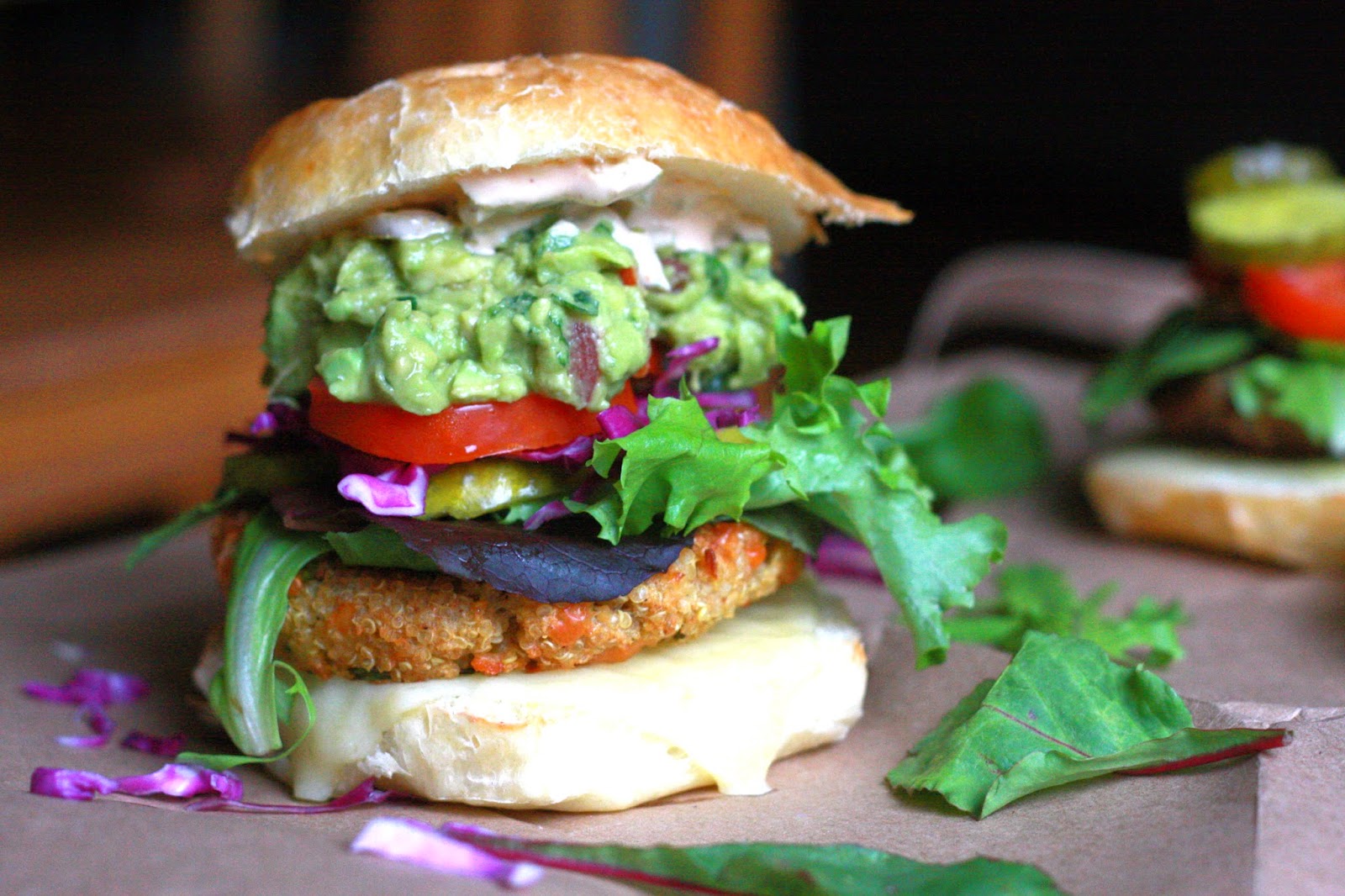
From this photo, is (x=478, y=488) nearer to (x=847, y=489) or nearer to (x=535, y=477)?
(x=535, y=477)

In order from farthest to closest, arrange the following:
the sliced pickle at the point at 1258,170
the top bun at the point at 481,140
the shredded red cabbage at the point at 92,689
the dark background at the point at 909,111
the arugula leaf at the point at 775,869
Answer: the dark background at the point at 909,111
the sliced pickle at the point at 1258,170
the shredded red cabbage at the point at 92,689
the top bun at the point at 481,140
the arugula leaf at the point at 775,869

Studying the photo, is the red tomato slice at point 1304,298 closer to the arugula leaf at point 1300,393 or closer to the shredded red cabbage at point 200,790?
the arugula leaf at point 1300,393

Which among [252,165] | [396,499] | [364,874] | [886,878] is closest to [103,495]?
[252,165]

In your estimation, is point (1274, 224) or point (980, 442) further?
point (980, 442)

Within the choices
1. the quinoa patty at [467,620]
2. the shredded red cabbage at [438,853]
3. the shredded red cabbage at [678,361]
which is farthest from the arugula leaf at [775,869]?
the shredded red cabbage at [678,361]

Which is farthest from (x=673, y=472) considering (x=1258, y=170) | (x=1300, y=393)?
(x=1258, y=170)

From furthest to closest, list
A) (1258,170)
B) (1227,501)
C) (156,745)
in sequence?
(1258,170) → (1227,501) → (156,745)
